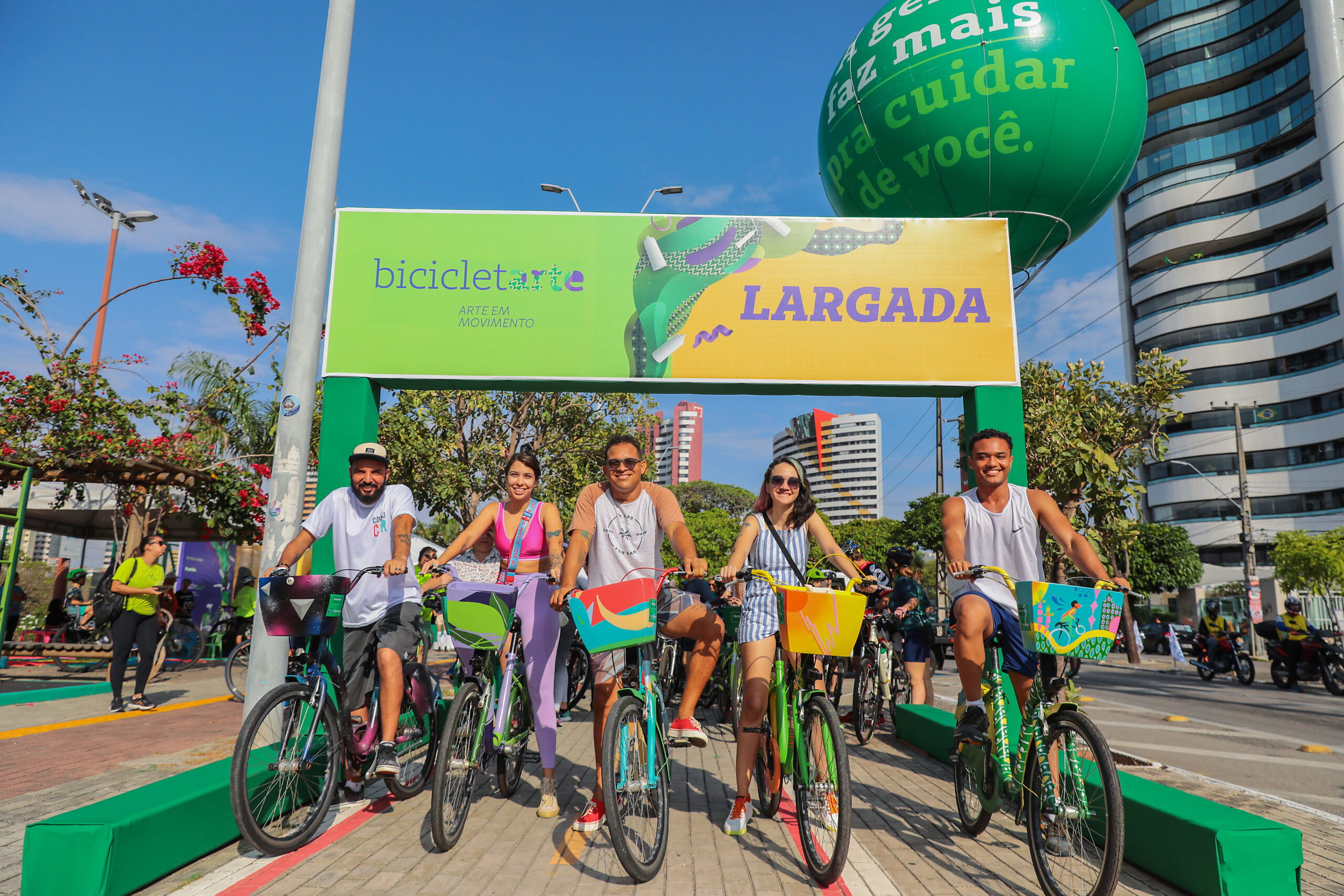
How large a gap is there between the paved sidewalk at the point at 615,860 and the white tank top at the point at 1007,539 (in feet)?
4.41

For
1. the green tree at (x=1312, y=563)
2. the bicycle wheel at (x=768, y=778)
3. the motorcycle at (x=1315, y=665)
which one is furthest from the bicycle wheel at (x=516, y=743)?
the green tree at (x=1312, y=563)

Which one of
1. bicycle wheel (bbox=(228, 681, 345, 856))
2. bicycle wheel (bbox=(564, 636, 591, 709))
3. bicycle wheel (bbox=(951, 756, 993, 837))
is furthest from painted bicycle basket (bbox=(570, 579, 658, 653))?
bicycle wheel (bbox=(564, 636, 591, 709))

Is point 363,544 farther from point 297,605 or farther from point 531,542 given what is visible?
point 531,542

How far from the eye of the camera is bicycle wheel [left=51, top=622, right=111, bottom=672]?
11977mm

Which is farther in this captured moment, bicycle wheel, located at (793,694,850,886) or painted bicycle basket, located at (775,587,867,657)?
painted bicycle basket, located at (775,587,867,657)

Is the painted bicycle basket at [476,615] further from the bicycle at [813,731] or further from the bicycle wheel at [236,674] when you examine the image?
the bicycle wheel at [236,674]

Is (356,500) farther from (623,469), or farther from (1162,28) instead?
(1162,28)

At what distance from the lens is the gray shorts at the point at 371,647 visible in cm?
439

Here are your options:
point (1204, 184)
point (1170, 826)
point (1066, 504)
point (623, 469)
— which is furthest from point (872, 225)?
point (1204, 184)

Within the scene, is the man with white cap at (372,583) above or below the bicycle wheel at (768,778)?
above

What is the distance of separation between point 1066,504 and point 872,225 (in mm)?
11397

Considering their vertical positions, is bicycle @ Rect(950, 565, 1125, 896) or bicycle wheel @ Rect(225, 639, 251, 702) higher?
bicycle @ Rect(950, 565, 1125, 896)

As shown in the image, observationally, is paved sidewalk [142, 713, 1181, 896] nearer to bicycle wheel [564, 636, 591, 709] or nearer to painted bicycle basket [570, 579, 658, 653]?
painted bicycle basket [570, 579, 658, 653]

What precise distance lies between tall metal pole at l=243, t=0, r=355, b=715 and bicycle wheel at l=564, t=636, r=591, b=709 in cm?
339
